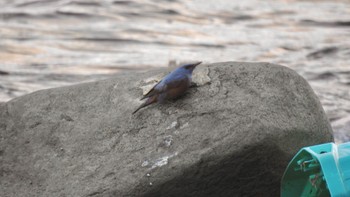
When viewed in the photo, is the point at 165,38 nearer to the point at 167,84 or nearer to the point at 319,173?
the point at 167,84

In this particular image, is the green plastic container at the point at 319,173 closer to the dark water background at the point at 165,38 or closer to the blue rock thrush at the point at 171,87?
the blue rock thrush at the point at 171,87

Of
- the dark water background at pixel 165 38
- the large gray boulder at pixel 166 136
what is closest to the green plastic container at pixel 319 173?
the large gray boulder at pixel 166 136

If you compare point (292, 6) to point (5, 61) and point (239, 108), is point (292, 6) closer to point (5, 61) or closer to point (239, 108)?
point (5, 61)

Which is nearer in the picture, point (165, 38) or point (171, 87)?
point (171, 87)

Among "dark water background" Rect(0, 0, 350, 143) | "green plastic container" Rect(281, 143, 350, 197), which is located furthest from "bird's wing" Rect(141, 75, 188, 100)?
"dark water background" Rect(0, 0, 350, 143)

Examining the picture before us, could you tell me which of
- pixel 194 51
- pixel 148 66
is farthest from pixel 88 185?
pixel 194 51

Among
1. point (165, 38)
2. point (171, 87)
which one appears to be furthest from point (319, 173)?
point (165, 38)
